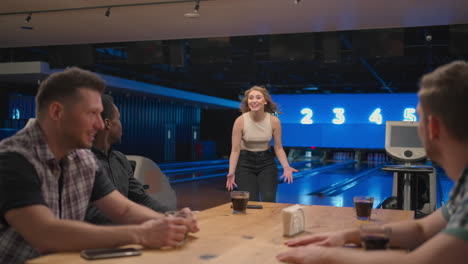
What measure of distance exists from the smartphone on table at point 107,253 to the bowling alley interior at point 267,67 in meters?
3.12

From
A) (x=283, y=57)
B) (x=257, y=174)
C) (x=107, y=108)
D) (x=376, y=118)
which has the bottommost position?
(x=257, y=174)

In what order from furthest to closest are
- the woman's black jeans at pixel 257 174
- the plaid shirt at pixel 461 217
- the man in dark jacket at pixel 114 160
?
the woman's black jeans at pixel 257 174 → the man in dark jacket at pixel 114 160 → the plaid shirt at pixel 461 217

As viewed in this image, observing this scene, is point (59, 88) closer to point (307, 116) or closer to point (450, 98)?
point (450, 98)

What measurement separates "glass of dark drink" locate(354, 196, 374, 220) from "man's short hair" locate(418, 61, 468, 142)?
85 centimetres

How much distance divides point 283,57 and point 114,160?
199 inches

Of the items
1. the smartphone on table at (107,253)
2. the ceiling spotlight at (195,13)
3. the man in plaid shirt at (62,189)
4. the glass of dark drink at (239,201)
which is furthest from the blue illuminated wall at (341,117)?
the smartphone on table at (107,253)

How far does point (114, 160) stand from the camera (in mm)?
2342

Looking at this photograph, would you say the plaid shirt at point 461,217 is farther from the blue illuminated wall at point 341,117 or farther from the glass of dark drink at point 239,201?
the blue illuminated wall at point 341,117

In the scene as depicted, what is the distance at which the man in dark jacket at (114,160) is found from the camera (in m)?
2.27

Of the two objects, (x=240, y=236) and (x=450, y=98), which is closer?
(x=450, y=98)

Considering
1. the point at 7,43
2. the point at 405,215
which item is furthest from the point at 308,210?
the point at 7,43

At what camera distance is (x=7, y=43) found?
7586mm

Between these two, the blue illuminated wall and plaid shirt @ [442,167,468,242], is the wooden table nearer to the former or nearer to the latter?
plaid shirt @ [442,167,468,242]

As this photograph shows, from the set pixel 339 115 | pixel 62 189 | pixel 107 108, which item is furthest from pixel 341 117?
pixel 62 189
